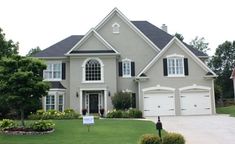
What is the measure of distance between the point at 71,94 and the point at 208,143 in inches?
848

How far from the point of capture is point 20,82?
20562 mm

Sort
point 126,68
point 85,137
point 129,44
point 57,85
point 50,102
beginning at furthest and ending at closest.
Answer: point 129,44, point 126,68, point 57,85, point 50,102, point 85,137

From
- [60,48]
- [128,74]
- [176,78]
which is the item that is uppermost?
[60,48]

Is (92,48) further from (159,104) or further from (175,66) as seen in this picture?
(159,104)

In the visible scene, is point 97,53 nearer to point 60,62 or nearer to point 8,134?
point 60,62

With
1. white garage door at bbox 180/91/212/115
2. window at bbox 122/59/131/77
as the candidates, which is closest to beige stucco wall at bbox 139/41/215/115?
white garage door at bbox 180/91/212/115

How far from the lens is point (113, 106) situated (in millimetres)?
34188

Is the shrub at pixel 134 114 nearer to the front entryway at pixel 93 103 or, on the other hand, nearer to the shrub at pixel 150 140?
the front entryway at pixel 93 103

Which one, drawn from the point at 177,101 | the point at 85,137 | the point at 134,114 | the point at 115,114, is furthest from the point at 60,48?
the point at 85,137

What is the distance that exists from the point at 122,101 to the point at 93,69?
4826 mm

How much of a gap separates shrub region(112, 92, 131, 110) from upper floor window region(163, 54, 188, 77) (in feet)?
15.2

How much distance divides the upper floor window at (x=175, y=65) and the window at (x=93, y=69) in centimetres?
655

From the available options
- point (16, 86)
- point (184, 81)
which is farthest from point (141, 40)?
point (16, 86)

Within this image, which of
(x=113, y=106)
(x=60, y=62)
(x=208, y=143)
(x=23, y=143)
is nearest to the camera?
(x=208, y=143)
